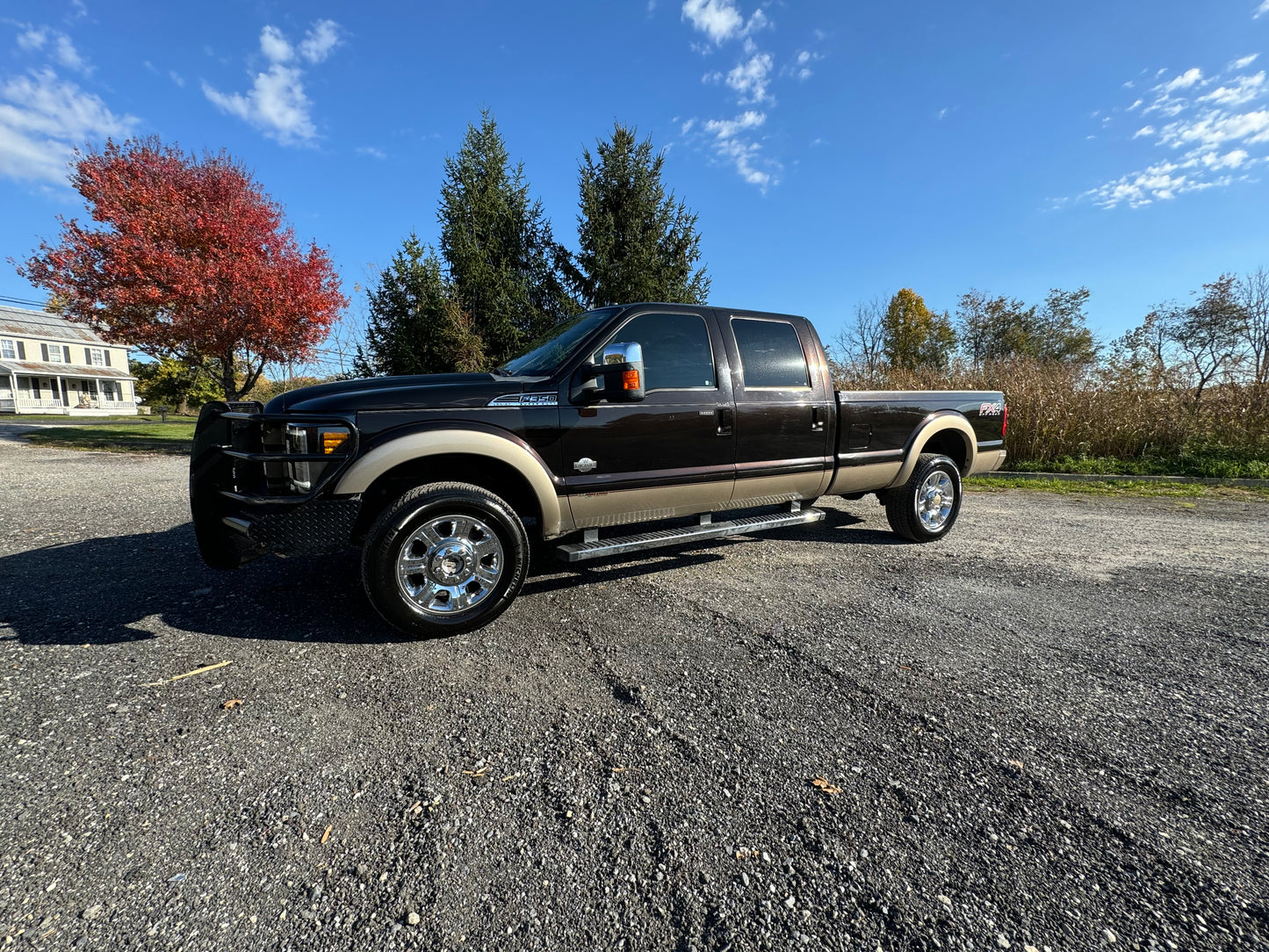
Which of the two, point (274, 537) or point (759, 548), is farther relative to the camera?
point (759, 548)

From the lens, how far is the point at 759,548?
505cm

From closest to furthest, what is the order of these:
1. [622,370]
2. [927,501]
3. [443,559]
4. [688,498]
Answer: [443,559] < [622,370] < [688,498] < [927,501]

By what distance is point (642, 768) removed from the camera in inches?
81.3

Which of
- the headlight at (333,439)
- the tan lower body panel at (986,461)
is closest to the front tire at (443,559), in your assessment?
the headlight at (333,439)

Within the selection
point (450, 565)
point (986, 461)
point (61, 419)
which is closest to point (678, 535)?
point (450, 565)

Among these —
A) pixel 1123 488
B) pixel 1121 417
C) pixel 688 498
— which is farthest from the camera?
pixel 1121 417

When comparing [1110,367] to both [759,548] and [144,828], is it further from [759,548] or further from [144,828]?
[144,828]

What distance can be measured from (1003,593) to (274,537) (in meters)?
4.57

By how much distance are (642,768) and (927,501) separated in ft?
14.4

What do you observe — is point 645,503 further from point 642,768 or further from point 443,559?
point 642,768

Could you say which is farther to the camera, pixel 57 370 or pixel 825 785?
pixel 57 370

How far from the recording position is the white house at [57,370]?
40.8 meters

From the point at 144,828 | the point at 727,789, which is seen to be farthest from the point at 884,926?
the point at 144,828

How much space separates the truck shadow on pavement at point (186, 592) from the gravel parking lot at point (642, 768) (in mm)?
40
